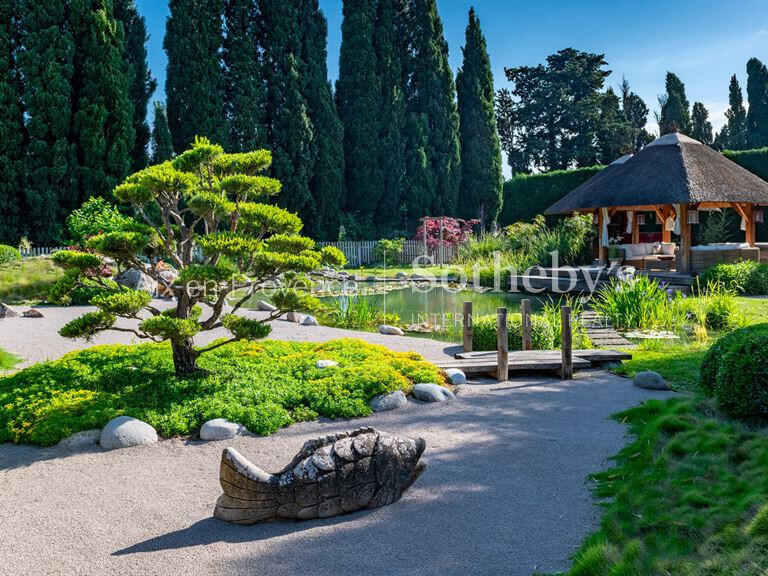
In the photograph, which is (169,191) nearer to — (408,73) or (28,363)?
(28,363)

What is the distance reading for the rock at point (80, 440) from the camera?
4.81 metres

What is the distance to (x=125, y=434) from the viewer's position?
15.8 feet

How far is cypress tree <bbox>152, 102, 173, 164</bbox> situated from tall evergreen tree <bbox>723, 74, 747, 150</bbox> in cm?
2926

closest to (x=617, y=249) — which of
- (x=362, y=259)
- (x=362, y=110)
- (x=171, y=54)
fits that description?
(x=362, y=259)

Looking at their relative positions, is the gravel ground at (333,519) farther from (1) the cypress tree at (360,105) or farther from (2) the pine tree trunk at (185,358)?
(1) the cypress tree at (360,105)

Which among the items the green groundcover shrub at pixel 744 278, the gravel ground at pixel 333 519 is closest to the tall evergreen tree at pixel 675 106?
the green groundcover shrub at pixel 744 278

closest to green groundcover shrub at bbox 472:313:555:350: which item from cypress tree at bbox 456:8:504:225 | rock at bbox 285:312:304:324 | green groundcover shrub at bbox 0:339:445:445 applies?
green groundcover shrub at bbox 0:339:445:445

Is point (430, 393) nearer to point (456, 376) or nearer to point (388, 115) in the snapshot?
point (456, 376)

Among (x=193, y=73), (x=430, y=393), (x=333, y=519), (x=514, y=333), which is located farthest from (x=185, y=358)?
(x=193, y=73)

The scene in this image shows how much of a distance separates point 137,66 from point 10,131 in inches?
235

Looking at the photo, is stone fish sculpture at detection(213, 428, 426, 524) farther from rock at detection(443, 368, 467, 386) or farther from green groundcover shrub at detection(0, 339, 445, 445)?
rock at detection(443, 368, 467, 386)

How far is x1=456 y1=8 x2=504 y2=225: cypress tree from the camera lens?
2917cm

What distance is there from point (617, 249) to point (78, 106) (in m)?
16.7

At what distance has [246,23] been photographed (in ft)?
77.0
